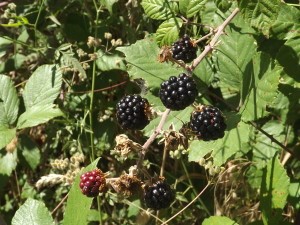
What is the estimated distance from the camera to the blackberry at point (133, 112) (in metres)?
1.59

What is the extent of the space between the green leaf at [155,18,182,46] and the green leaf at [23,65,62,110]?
19.3 inches

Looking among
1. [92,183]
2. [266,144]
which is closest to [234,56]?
[266,144]

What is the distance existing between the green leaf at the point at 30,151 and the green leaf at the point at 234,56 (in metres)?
0.95

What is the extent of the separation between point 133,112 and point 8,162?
3.34ft

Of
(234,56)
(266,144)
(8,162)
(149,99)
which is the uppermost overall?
(234,56)

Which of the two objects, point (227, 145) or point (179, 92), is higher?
point (179, 92)

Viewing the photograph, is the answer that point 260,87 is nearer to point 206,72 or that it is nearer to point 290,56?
point 290,56

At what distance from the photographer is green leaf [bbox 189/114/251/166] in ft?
5.82

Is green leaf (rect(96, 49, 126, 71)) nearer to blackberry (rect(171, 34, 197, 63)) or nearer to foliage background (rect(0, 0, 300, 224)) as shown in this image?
foliage background (rect(0, 0, 300, 224))

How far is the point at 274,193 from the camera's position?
5.93ft

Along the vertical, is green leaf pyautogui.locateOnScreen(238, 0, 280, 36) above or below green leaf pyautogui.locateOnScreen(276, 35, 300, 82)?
above

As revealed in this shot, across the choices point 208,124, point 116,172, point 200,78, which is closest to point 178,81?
point 208,124

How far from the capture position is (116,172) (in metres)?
2.54

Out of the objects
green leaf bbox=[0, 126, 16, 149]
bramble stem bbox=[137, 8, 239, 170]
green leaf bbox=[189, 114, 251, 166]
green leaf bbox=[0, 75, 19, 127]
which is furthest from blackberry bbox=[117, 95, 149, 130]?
green leaf bbox=[0, 75, 19, 127]
